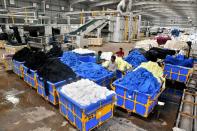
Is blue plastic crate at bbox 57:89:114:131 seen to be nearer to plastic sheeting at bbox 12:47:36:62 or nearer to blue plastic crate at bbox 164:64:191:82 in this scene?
plastic sheeting at bbox 12:47:36:62

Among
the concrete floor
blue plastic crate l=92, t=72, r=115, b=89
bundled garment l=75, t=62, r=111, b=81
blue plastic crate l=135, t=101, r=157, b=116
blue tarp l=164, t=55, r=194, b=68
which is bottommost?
the concrete floor

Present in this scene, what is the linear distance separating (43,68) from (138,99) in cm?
288

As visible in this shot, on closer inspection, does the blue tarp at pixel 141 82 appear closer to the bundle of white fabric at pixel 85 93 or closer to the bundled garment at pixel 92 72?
the bundled garment at pixel 92 72

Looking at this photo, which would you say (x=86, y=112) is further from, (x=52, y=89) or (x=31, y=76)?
(x=31, y=76)

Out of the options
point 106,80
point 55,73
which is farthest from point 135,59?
point 55,73

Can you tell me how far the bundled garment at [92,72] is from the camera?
469cm

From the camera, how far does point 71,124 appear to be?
364 cm

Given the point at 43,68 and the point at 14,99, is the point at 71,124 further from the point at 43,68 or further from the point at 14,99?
the point at 14,99

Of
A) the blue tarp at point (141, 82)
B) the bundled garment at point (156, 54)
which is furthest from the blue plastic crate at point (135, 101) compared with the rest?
the bundled garment at point (156, 54)

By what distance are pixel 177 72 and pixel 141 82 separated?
8.87 feet

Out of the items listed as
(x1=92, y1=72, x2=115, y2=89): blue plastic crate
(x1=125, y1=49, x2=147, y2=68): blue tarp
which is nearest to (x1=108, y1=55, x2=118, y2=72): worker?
(x1=92, y1=72, x2=115, y2=89): blue plastic crate

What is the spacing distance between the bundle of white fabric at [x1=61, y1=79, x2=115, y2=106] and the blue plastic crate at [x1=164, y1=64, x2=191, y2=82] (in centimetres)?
365

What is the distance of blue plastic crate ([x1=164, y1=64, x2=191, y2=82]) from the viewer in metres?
5.72

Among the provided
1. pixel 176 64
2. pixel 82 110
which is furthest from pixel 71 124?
pixel 176 64
